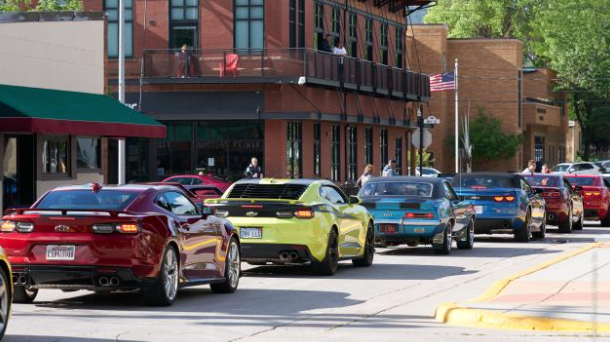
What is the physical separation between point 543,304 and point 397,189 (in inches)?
465

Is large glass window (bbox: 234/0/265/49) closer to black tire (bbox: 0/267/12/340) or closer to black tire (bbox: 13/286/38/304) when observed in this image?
black tire (bbox: 13/286/38/304)

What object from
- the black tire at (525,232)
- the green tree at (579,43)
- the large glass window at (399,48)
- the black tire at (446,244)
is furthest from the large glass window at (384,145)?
the black tire at (446,244)

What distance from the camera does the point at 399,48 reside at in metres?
63.2

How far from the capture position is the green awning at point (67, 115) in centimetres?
2756

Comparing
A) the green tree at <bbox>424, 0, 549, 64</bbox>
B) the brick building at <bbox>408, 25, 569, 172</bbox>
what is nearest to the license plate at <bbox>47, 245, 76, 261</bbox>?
the brick building at <bbox>408, 25, 569, 172</bbox>

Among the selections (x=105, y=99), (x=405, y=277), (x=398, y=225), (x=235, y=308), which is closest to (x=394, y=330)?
(x=235, y=308)

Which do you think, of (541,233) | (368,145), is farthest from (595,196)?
(368,145)

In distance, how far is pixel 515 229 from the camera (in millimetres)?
30703

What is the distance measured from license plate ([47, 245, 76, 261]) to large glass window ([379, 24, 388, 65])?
147 ft

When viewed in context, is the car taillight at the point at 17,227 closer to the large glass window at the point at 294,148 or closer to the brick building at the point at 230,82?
the brick building at the point at 230,82

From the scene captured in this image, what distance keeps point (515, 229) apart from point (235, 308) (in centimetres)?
1611

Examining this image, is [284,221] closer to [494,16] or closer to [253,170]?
[253,170]

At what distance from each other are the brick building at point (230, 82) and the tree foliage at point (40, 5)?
7.10 feet

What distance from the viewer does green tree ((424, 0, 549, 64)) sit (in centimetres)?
9619
